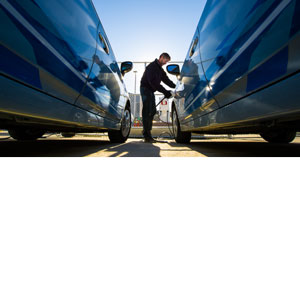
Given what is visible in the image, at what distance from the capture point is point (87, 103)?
4.88 feet

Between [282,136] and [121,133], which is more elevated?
[121,133]

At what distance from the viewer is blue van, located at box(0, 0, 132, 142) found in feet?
2.39

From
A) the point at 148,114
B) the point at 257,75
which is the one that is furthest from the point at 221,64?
the point at 148,114

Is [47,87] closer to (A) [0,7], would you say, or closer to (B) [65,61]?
(B) [65,61]

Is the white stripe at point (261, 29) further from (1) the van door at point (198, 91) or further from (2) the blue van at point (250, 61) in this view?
(1) the van door at point (198, 91)

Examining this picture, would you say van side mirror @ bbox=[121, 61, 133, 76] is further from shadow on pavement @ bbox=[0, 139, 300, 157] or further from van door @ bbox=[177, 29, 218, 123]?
shadow on pavement @ bbox=[0, 139, 300, 157]

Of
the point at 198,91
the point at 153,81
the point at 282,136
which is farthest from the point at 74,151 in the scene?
the point at 282,136

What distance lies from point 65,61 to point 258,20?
3.49 ft

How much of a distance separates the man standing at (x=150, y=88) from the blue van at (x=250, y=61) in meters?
1.58

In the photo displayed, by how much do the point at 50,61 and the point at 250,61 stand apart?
3.47ft

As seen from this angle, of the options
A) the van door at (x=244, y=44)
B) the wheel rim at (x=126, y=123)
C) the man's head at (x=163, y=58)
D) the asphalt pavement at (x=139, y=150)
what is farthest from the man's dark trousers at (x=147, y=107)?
the van door at (x=244, y=44)

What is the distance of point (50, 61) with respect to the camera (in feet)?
3.09

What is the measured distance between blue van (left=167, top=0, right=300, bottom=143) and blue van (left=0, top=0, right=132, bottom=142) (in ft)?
3.11

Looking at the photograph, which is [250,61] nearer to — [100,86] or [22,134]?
[100,86]
